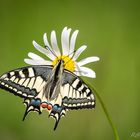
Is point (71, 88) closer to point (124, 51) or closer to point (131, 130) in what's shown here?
point (131, 130)

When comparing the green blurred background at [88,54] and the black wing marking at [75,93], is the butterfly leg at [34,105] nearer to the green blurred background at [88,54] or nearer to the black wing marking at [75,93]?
the black wing marking at [75,93]

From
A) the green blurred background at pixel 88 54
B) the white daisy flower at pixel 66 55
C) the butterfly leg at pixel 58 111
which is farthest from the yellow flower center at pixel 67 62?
the green blurred background at pixel 88 54

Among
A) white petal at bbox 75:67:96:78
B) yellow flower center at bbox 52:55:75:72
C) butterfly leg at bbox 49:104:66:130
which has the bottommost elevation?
butterfly leg at bbox 49:104:66:130

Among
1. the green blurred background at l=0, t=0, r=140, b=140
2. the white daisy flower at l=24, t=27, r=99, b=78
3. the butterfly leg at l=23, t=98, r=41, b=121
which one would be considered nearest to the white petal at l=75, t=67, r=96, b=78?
the white daisy flower at l=24, t=27, r=99, b=78

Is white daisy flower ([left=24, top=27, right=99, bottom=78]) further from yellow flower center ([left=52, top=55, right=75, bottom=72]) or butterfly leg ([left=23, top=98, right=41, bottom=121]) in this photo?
butterfly leg ([left=23, top=98, right=41, bottom=121])

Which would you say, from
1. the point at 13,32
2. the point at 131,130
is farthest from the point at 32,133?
the point at 13,32

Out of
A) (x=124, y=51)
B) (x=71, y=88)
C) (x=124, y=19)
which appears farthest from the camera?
(x=124, y=19)
